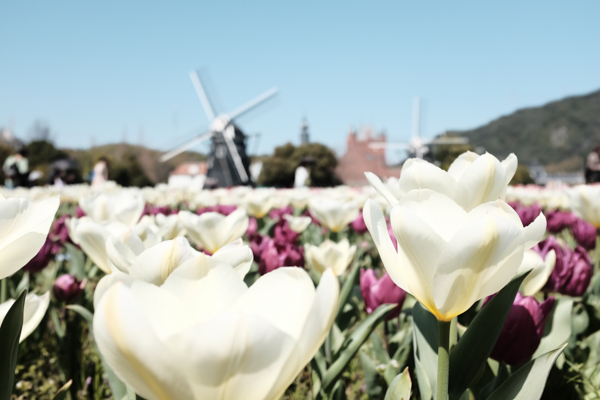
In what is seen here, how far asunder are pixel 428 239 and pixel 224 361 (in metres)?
0.35

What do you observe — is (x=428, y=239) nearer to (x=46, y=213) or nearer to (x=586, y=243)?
(x=46, y=213)

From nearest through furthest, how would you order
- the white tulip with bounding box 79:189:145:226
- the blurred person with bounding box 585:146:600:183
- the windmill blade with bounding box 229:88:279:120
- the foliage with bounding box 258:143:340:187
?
1. the white tulip with bounding box 79:189:145:226
2. the blurred person with bounding box 585:146:600:183
3. the windmill blade with bounding box 229:88:279:120
4. the foliage with bounding box 258:143:340:187

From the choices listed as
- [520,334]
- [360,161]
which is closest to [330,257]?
[520,334]

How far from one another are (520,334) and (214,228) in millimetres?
1069

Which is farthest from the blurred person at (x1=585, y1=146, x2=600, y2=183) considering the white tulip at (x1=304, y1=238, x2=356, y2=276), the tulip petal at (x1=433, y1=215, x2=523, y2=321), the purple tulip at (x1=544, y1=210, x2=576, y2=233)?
the tulip petal at (x1=433, y1=215, x2=523, y2=321)

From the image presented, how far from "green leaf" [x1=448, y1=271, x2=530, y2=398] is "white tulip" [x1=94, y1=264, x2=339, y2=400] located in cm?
38

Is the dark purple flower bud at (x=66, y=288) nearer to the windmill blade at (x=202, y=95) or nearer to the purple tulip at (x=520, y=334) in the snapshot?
the purple tulip at (x=520, y=334)

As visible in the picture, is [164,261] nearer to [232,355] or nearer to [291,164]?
[232,355]

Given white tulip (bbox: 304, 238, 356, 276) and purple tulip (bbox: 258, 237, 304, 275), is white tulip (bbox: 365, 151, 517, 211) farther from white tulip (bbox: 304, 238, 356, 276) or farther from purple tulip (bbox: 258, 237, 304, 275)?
white tulip (bbox: 304, 238, 356, 276)

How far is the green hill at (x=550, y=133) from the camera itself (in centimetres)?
14188

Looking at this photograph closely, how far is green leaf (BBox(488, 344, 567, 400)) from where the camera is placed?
2.23ft

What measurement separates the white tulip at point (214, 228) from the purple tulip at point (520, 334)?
0.96 metres

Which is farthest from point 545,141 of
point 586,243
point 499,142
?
point 586,243

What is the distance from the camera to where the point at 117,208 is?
201 cm
